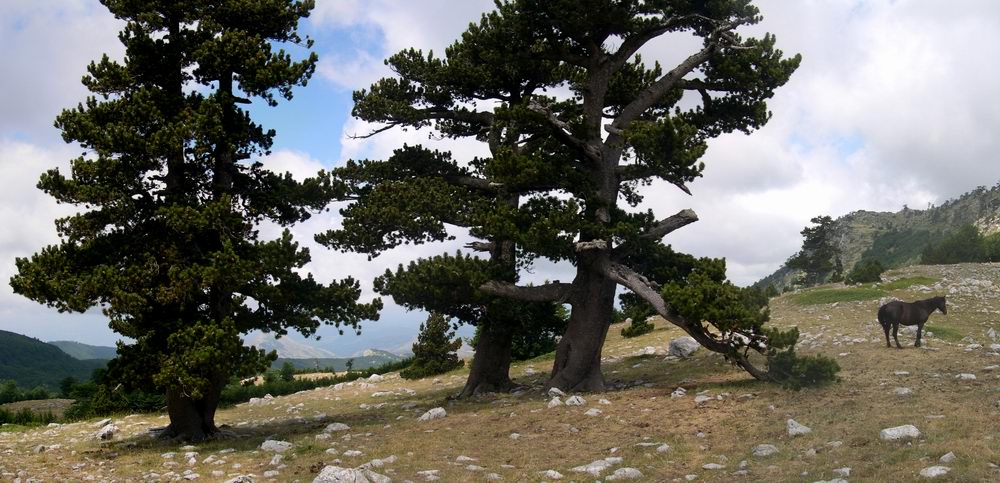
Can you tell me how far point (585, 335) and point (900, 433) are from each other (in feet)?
31.4

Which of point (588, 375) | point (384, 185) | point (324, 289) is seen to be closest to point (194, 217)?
point (324, 289)

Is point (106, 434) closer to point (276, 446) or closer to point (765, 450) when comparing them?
point (276, 446)

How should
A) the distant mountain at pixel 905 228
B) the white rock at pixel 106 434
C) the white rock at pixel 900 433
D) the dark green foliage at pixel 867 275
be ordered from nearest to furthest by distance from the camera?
the white rock at pixel 900 433
the white rock at pixel 106 434
the dark green foliage at pixel 867 275
the distant mountain at pixel 905 228

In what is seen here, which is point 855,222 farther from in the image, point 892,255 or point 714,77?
point 714,77

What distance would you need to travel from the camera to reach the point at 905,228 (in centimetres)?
15912

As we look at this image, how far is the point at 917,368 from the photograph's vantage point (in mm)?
14781

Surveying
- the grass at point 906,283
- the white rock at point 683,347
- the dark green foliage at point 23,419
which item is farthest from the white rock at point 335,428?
the grass at point 906,283

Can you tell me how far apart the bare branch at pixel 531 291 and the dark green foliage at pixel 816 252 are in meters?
58.1

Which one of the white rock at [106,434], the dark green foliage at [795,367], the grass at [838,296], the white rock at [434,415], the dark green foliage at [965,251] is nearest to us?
the dark green foliage at [795,367]

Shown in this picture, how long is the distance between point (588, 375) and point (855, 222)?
194841 mm

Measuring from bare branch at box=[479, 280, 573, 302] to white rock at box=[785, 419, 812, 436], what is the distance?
8.77 m

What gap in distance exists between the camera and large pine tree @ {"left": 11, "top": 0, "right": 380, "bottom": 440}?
13.6 meters

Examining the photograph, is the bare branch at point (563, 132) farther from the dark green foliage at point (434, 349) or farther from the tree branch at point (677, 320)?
the dark green foliage at point (434, 349)

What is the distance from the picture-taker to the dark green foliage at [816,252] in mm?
69188
